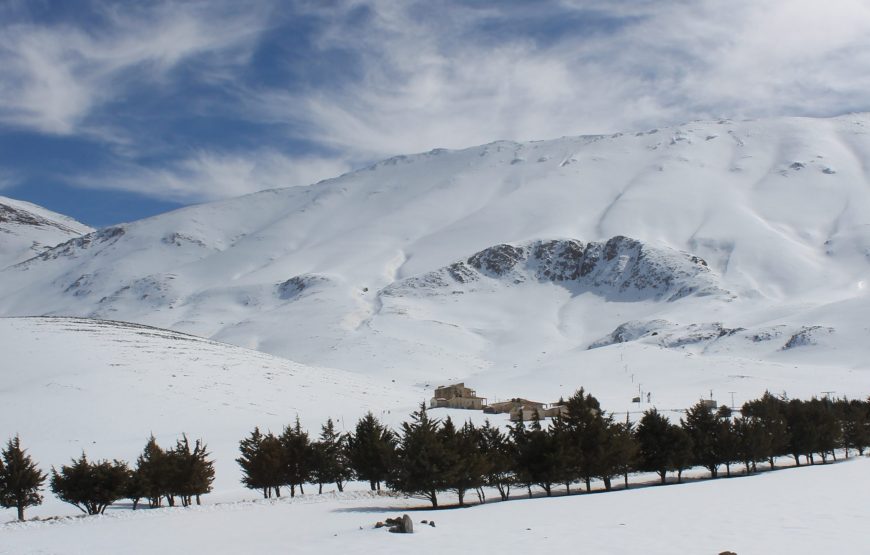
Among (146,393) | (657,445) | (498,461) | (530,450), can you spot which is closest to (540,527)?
(498,461)

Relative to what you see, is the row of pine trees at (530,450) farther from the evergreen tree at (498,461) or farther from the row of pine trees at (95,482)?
the row of pine trees at (95,482)

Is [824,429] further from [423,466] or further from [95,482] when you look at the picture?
[95,482]

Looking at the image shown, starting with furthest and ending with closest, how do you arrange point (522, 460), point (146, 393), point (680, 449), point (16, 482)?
1. point (146, 393)
2. point (680, 449)
3. point (522, 460)
4. point (16, 482)

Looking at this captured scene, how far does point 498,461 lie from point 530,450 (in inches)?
72.0

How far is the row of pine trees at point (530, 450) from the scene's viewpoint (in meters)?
37.5

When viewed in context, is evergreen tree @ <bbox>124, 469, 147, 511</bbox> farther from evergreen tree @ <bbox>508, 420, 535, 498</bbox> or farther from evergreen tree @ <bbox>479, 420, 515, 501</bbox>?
evergreen tree @ <bbox>508, 420, 535, 498</bbox>

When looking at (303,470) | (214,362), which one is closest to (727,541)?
(303,470)

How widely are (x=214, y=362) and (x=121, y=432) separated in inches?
1316

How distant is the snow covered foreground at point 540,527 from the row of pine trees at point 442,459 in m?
3.13

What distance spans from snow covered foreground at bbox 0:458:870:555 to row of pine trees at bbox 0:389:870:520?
10.3ft

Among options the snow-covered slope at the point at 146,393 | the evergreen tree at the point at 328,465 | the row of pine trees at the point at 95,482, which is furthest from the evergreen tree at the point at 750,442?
the snow-covered slope at the point at 146,393

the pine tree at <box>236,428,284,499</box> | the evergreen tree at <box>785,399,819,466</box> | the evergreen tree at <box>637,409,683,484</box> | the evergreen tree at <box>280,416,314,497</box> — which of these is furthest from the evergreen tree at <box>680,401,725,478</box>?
the pine tree at <box>236,428,284,499</box>

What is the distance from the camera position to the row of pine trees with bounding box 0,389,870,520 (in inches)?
1485

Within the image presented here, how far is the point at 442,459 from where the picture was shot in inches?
1448
